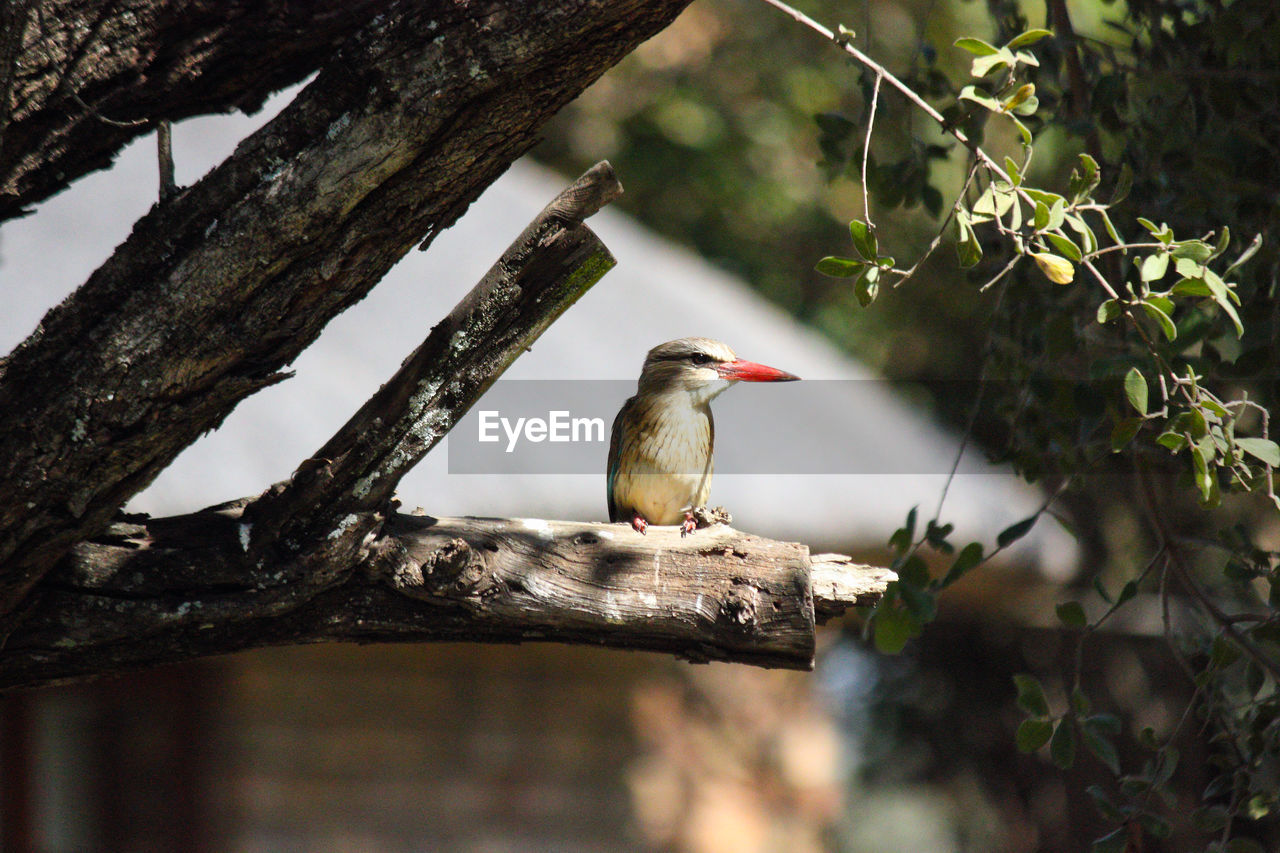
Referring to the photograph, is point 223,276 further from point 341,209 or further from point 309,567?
point 309,567

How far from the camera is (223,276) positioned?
1.66m

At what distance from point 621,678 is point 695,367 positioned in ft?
12.3

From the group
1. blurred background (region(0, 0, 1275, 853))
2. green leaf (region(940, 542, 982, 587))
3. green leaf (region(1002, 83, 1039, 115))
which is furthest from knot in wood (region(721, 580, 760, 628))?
blurred background (region(0, 0, 1275, 853))

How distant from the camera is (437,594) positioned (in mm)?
1898

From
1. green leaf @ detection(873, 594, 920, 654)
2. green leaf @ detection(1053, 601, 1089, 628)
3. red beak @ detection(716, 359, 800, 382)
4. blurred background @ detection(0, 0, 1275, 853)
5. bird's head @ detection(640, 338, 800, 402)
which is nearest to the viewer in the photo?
Result: green leaf @ detection(873, 594, 920, 654)

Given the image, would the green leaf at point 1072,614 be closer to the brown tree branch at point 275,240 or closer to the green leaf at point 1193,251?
the green leaf at point 1193,251

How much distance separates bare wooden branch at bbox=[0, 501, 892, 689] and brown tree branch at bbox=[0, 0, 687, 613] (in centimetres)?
13

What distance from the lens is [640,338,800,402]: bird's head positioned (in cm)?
317

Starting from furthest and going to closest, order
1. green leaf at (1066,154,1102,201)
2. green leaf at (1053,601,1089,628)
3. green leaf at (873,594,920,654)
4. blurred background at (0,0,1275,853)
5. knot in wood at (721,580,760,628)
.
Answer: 1. blurred background at (0,0,1275,853)
2. green leaf at (1053,601,1089,628)
3. knot in wood at (721,580,760,628)
4. green leaf at (873,594,920,654)
5. green leaf at (1066,154,1102,201)

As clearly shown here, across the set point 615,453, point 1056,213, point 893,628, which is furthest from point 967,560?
point 615,453

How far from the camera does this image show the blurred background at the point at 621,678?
17.9 feet

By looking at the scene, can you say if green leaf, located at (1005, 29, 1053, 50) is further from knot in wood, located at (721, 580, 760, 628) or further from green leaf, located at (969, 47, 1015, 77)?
knot in wood, located at (721, 580, 760, 628)

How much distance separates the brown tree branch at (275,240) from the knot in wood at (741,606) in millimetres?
735

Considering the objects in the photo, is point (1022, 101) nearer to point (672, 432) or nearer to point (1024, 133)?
point (1024, 133)
